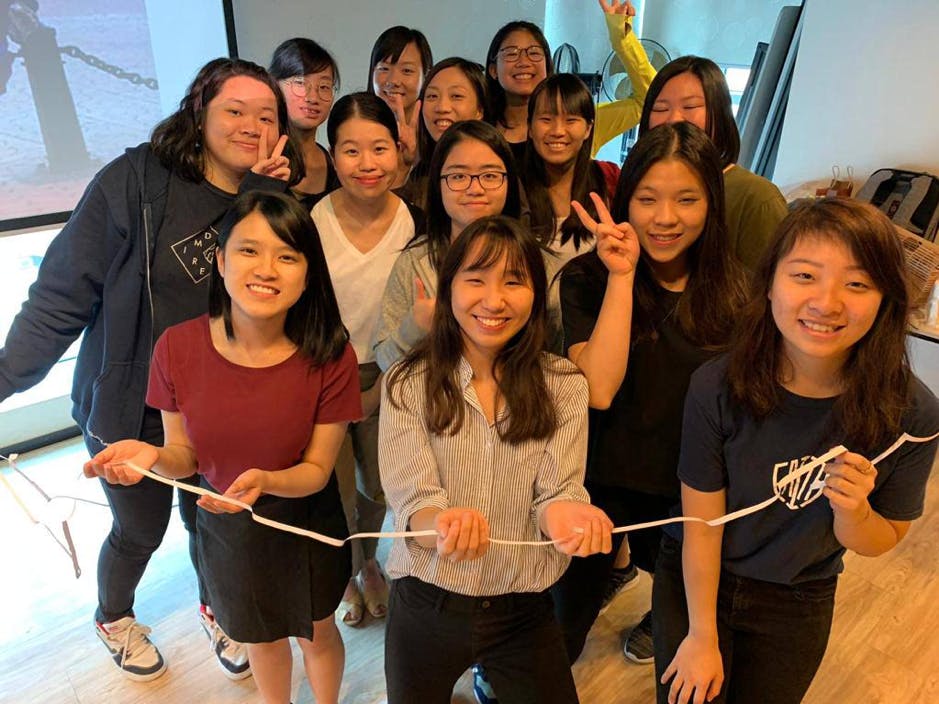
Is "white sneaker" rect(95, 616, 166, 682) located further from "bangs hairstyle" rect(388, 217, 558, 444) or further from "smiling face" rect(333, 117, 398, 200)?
"smiling face" rect(333, 117, 398, 200)

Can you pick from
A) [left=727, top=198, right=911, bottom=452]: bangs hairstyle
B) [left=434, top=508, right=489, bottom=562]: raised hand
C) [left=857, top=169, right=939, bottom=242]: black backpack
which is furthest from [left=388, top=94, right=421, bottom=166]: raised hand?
[left=857, top=169, right=939, bottom=242]: black backpack

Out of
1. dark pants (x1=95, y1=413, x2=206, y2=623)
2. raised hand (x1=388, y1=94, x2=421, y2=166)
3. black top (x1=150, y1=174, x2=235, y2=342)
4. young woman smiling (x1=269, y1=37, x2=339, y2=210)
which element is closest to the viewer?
black top (x1=150, y1=174, x2=235, y2=342)

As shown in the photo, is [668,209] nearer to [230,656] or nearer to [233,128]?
[233,128]

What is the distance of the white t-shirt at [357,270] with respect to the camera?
5.47 ft

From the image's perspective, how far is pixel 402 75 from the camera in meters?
2.36

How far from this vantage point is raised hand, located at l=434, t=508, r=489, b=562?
43.2 inches

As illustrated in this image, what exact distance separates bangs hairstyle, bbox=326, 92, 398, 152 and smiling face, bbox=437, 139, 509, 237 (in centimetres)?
24

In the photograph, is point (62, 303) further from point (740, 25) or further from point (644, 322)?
point (740, 25)

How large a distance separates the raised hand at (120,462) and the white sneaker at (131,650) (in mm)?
922

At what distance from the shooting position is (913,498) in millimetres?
1186

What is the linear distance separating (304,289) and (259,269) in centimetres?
10

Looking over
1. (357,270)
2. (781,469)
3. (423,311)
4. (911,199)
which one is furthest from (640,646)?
(911,199)

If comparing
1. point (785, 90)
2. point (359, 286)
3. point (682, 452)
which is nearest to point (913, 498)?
point (682, 452)

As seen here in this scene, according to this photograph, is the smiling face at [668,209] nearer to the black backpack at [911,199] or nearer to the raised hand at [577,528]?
the raised hand at [577,528]
